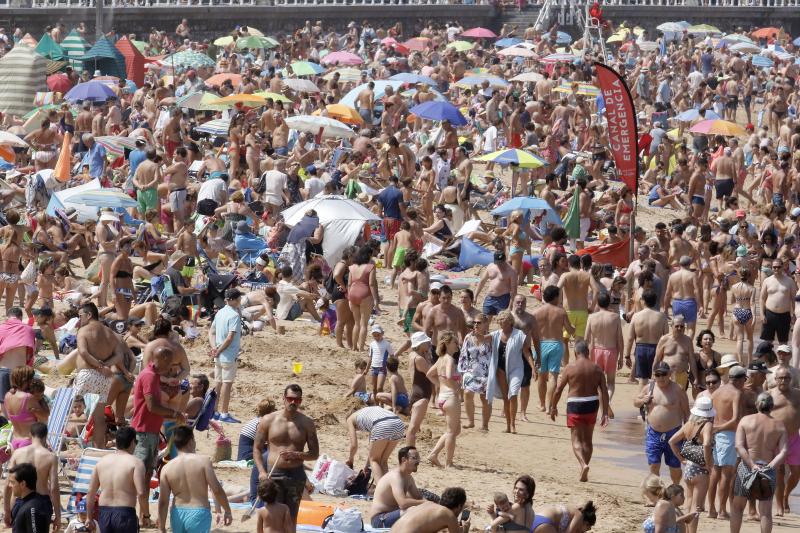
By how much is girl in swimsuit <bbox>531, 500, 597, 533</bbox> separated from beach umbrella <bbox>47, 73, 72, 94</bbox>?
20637 millimetres

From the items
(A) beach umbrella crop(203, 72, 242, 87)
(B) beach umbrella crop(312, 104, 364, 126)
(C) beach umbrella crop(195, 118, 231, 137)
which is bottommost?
(C) beach umbrella crop(195, 118, 231, 137)

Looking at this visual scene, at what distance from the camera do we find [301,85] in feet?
103

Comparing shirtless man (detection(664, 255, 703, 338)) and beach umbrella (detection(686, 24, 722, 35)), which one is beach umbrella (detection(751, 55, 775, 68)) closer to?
beach umbrella (detection(686, 24, 722, 35))

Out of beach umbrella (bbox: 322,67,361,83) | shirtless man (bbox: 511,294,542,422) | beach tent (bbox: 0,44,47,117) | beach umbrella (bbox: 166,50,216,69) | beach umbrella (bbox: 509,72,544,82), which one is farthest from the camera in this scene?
beach umbrella (bbox: 509,72,544,82)

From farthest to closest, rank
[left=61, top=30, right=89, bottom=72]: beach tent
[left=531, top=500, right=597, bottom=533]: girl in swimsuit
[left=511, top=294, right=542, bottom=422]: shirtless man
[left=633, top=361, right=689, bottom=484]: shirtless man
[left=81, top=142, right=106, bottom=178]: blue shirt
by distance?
[left=61, top=30, right=89, bottom=72]: beach tent, [left=81, top=142, right=106, bottom=178]: blue shirt, [left=511, top=294, right=542, bottom=422]: shirtless man, [left=633, top=361, right=689, bottom=484]: shirtless man, [left=531, top=500, right=597, bottom=533]: girl in swimsuit

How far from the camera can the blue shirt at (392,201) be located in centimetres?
2047

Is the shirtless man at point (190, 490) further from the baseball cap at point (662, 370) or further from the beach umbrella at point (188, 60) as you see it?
the beach umbrella at point (188, 60)

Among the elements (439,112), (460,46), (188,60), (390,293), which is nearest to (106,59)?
(188,60)

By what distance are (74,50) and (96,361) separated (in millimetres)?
21826

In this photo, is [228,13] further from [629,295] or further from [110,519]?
[110,519]

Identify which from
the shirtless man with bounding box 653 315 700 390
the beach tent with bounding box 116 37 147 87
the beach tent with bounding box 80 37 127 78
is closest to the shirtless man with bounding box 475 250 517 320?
the shirtless man with bounding box 653 315 700 390

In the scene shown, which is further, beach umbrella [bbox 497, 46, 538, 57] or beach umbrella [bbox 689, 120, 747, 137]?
beach umbrella [bbox 497, 46, 538, 57]

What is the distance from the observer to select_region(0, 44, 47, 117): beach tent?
93.9 ft

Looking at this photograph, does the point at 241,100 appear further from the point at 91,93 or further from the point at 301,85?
the point at 301,85
